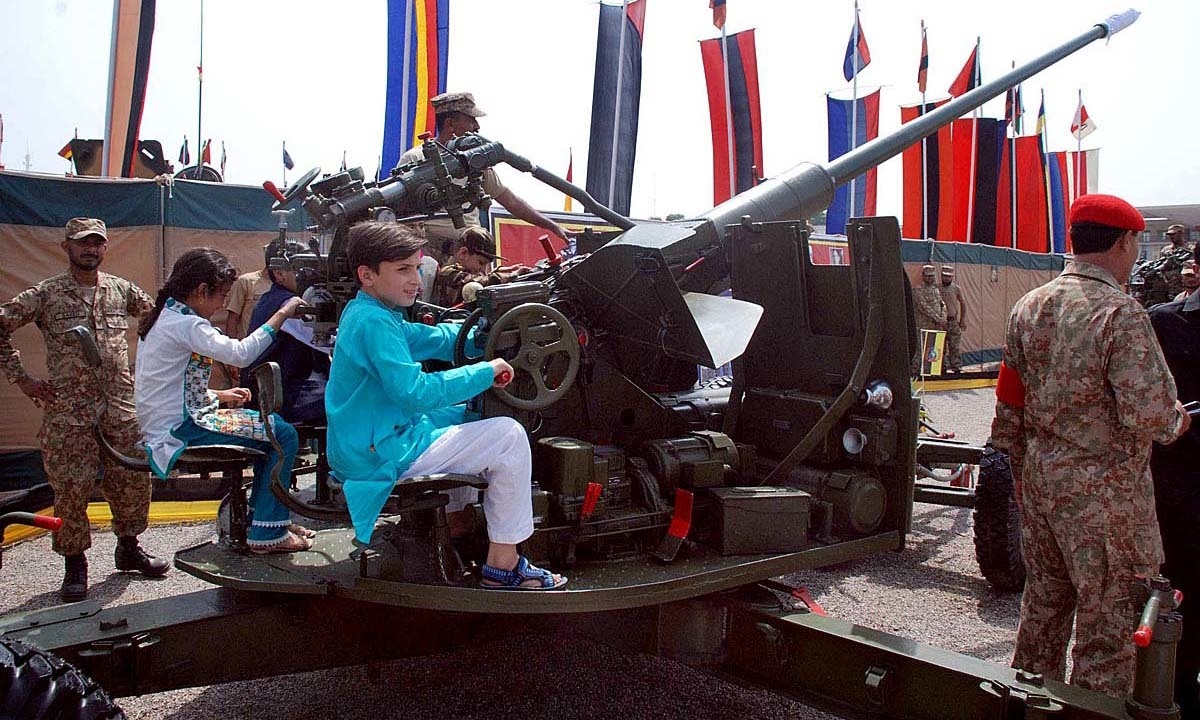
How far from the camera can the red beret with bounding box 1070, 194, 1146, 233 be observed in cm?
304

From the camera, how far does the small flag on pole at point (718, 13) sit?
15.1 meters

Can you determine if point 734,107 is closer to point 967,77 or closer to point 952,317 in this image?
point 952,317

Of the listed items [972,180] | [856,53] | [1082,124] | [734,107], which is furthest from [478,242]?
[1082,124]

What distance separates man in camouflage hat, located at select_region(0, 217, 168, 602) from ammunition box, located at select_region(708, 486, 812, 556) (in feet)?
11.9

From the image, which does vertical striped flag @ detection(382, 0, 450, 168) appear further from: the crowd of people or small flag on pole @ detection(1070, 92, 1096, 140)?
small flag on pole @ detection(1070, 92, 1096, 140)

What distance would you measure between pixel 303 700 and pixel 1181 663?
3.38m

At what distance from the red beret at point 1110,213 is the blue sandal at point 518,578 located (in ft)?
7.00

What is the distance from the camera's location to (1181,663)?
337cm

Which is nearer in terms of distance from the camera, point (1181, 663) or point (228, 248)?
point (1181, 663)

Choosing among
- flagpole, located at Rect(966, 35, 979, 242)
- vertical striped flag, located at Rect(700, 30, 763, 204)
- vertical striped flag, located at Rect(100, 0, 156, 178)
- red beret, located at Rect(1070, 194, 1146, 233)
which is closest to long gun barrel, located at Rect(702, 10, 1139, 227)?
red beret, located at Rect(1070, 194, 1146, 233)

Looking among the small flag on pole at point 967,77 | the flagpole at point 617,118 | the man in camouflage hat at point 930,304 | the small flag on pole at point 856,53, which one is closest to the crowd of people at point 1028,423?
the flagpole at point 617,118

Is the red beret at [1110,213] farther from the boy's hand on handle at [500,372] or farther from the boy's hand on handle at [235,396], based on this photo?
the boy's hand on handle at [235,396]

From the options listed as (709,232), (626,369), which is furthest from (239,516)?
(709,232)

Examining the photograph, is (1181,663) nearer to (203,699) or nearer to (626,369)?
(626,369)
